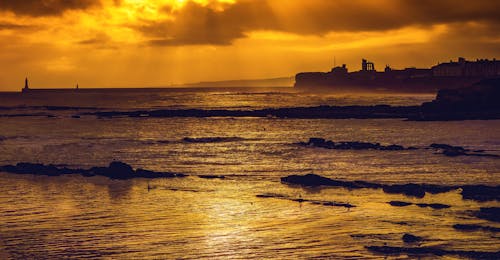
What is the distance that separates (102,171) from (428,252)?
25.7 meters

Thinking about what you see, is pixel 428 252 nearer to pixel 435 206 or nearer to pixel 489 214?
pixel 489 214

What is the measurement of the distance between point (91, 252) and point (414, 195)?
56.1 feet

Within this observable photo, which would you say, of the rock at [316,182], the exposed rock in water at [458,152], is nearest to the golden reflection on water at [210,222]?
the rock at [316,182]

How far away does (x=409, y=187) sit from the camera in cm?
3697

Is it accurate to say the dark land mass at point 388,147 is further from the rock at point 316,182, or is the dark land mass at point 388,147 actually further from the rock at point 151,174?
the rock at point 151,174

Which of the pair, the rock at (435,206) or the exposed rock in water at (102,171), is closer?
the rock at (435,206)

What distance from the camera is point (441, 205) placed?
3266 centimetres

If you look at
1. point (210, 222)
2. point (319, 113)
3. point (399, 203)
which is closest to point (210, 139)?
point (399, 203)

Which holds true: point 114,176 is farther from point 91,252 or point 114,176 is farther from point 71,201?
point 91,252

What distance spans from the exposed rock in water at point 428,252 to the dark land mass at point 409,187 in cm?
614

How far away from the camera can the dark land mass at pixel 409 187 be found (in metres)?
34.7

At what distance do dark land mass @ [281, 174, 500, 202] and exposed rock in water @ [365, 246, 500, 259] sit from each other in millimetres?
6135

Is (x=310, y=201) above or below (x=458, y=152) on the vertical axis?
below

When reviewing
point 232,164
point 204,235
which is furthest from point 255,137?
point 204,235
